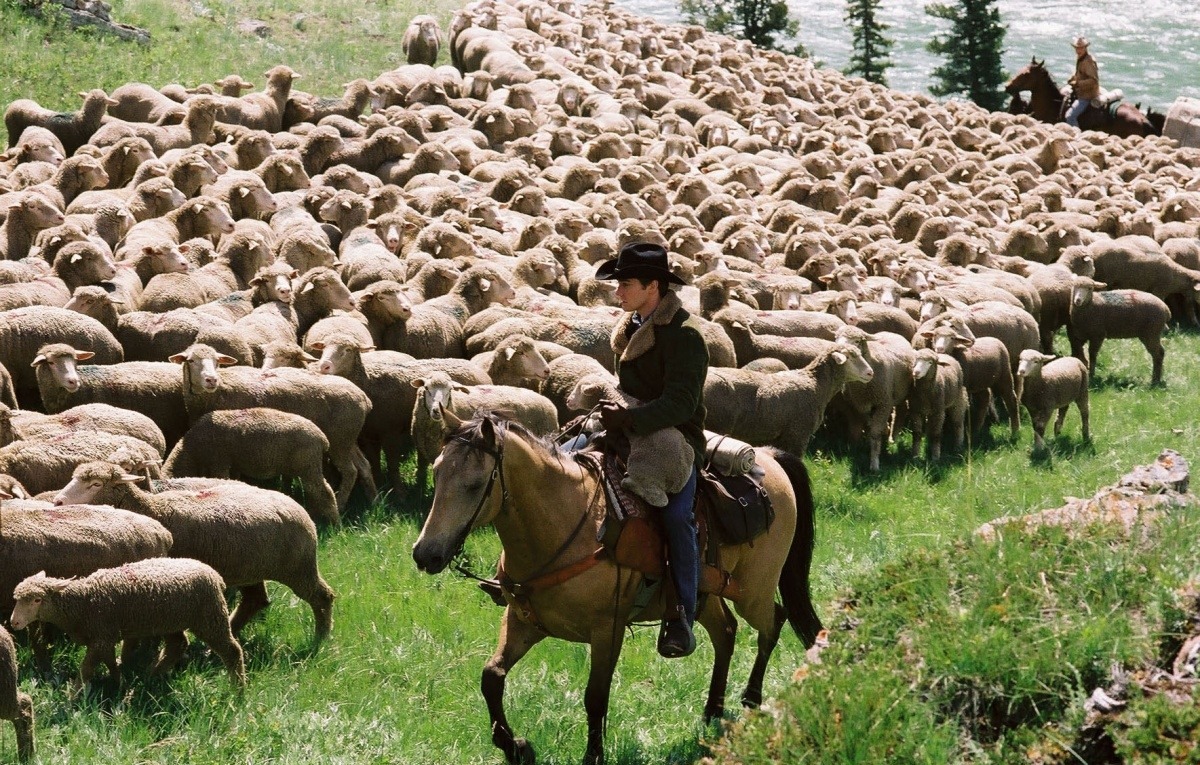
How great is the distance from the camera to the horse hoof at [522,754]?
727 cm

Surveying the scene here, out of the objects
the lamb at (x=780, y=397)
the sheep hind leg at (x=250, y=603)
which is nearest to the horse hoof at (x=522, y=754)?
the sheep hind leg at (x=250, y=603)

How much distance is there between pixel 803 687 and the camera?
5.99 meters

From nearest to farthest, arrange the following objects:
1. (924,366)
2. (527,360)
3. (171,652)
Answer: (171,652)
(527,360)
(924,366)

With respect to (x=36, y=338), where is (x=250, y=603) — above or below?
below

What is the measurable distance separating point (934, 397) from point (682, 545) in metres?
7.68

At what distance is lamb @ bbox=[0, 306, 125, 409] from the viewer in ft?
37.5

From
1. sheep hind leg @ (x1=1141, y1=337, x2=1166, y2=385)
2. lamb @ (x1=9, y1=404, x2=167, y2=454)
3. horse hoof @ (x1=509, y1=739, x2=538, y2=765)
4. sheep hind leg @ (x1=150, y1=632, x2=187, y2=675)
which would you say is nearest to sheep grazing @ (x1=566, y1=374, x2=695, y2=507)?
horse hoof @ (x1=509, y1=739, x2=538, y2=765)

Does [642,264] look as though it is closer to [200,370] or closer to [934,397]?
[200,370]

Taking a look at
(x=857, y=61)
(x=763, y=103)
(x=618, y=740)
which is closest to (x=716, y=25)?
(x=857, y=61)

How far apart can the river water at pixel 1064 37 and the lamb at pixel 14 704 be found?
44.6m

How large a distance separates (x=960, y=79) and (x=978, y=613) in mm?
41361

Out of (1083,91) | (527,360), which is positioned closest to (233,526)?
(527,360)

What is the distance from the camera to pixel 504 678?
23.3 ft

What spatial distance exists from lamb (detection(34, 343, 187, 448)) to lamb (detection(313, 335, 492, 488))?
123cm
